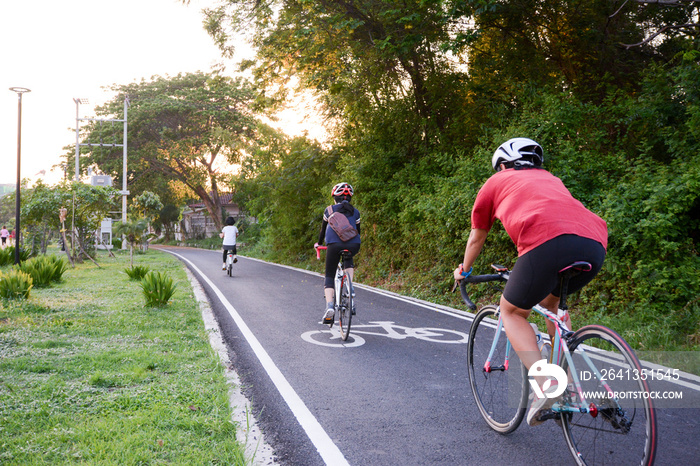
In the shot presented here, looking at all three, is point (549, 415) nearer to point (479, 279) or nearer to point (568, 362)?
point (568, 362)

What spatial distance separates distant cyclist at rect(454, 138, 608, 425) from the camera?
9.59ft

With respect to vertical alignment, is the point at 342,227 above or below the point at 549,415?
above

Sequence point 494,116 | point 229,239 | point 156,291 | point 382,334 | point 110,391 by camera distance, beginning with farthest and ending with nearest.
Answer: point 229,239, point 494,116, point 156,291, point 382,334, point 110,391

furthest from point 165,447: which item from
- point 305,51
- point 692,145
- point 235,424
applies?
point 305,51

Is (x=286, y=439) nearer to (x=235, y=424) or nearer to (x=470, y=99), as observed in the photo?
(x=235, y=424)

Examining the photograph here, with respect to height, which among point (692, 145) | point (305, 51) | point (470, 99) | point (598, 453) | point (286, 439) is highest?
point (305, 51)

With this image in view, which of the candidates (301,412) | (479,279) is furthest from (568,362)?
(301,412)

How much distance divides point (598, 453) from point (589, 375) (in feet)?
1.64

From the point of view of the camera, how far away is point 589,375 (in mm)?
2828

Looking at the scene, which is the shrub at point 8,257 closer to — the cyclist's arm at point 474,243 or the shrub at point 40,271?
the shrub at point 40,271

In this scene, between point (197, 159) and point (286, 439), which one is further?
point (197, 159)

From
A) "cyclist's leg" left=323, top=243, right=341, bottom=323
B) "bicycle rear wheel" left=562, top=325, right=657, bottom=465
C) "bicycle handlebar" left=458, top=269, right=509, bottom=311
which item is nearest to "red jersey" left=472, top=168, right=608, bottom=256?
"bicycle handlebar" left=458, top=269, right=509, bottom=311

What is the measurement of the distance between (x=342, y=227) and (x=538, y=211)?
13.5ft

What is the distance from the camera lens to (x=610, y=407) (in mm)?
2803
